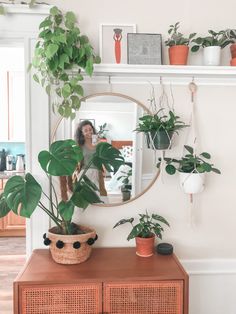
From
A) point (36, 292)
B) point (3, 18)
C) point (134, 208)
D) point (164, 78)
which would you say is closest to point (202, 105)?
point (164, 78)

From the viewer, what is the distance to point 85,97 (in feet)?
6.06

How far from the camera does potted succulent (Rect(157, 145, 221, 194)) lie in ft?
5.82

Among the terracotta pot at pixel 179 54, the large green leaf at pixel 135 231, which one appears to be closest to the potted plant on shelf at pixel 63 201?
the large green leaf at pixel 135 231

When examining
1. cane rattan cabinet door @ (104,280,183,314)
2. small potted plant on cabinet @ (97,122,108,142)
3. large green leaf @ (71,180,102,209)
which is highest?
small potted plant on cabinet @ (97,122,108,142)

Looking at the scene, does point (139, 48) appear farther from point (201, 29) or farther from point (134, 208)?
point (134, 208)

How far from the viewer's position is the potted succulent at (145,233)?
1.76 m

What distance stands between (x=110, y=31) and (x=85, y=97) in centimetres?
43

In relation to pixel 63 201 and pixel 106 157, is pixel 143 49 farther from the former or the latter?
pixel 63 201

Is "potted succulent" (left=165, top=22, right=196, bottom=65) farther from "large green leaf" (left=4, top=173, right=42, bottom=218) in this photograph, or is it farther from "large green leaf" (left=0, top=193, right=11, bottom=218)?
"large green leaf" (left=0, top=193, right=11, bottom=218)

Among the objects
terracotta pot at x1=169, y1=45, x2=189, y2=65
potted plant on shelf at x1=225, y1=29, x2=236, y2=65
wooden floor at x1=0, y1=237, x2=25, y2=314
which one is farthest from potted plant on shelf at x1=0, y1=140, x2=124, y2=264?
wooden floor at x1=0, y1=237, x2=25, y2=314

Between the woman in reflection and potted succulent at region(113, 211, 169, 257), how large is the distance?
0.29 m

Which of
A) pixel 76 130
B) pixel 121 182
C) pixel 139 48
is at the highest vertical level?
pixel 139 48

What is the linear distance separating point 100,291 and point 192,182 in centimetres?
78

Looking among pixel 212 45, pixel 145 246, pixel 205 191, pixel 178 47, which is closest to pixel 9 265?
pixel 145 246
